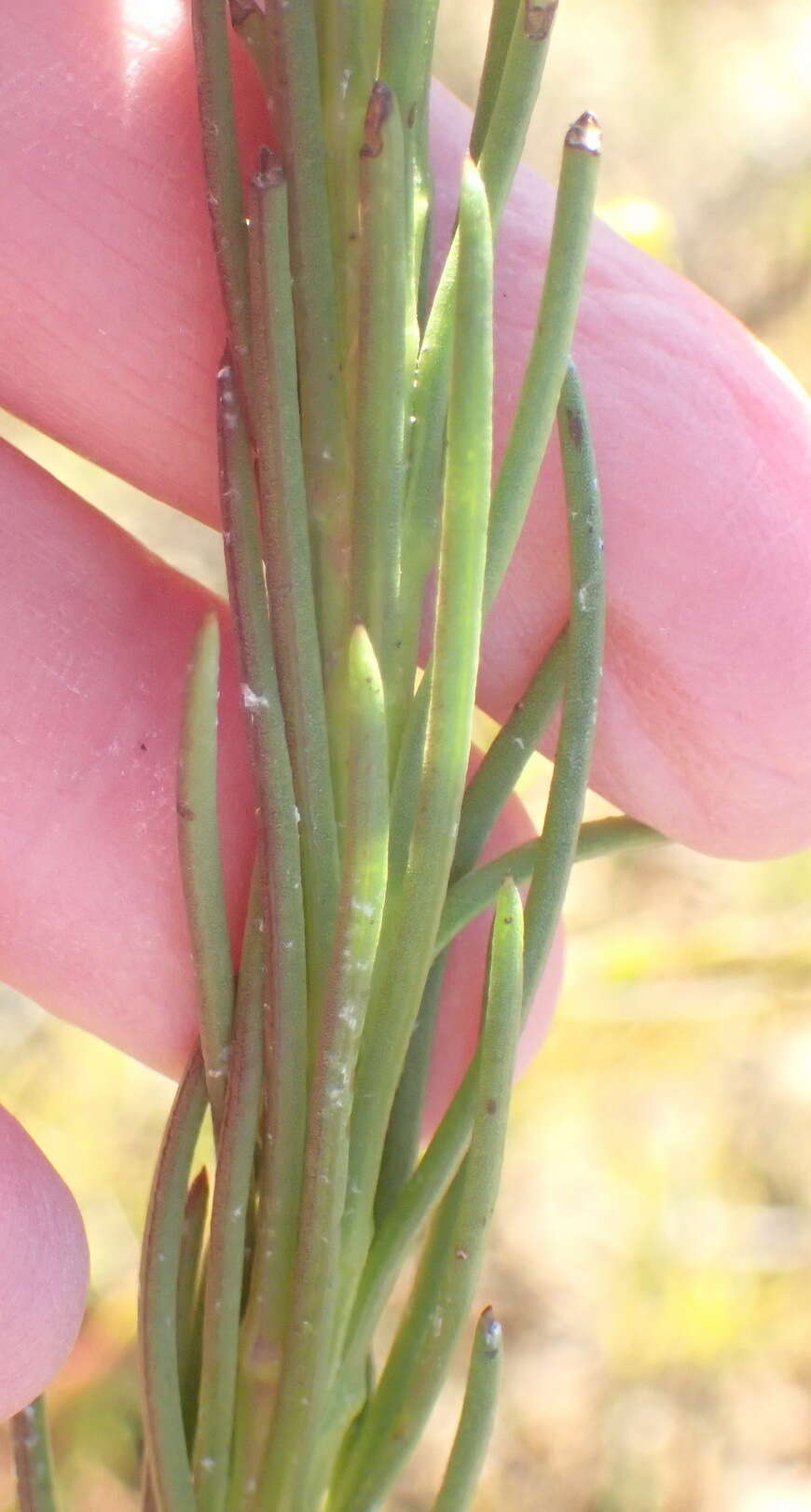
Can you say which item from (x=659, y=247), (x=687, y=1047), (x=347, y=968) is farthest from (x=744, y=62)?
(x=347, y=968)

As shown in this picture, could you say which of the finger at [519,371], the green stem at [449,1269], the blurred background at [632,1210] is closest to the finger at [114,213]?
the finger at [519,371]

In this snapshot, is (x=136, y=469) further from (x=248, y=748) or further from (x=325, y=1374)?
(x=325, y=1374)

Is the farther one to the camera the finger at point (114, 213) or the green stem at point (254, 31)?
the finger at point (114, 213)

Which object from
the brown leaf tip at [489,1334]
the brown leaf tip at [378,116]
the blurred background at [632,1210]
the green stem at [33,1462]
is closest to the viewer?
the brown leaf tip at [378,116]

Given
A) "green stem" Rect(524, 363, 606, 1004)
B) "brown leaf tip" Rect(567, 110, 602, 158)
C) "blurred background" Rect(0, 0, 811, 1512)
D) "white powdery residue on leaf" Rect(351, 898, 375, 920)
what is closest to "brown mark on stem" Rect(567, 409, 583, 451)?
"green stem" Rect(524, 363, 606, 1004)

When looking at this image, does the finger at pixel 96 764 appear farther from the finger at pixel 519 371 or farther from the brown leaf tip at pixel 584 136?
the brown leaf tip at pixel 584 136

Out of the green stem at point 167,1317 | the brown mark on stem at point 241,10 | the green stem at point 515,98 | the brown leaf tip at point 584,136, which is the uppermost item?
the green stem at point 515,98

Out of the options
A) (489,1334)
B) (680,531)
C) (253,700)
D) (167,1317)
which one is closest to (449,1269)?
(489,1334)
